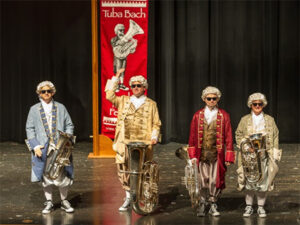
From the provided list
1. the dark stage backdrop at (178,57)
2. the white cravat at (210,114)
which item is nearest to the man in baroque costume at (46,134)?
the white cravat at (210,114)

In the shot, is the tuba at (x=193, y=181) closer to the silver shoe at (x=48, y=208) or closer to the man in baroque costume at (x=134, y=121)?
the man in baroque costume at (x=134, y=121)

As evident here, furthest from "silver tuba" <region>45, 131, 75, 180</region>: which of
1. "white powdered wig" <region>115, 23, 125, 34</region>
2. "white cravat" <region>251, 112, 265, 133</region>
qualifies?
"white powdered wig" <region>115, 23, 125, 34</region>

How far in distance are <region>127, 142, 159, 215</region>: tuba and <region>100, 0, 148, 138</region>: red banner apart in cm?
281

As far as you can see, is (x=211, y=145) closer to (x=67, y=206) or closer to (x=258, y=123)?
(x=258, y=123)

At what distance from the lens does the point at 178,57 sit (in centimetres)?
978

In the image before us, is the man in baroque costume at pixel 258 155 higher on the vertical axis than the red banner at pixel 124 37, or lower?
Answer: lower

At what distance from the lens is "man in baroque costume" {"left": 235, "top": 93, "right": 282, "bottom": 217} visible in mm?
5742

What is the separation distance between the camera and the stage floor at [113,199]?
582 cm

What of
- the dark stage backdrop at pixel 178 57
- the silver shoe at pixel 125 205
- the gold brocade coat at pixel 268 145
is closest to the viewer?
the gold brocade coat at pixel 268 145

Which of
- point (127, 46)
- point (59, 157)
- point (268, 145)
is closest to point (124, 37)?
point (127, 46)

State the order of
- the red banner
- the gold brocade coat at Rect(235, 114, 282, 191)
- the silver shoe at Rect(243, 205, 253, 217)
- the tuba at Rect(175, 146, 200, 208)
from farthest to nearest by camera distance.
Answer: the red banner
the silver shoe at Rect(243, 205, 253, 217)
the gold brocade coat at Rect(235, 114, 282, 191)
the tuba at Rect(175, 146, 200, 208)

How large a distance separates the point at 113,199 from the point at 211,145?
128 cm

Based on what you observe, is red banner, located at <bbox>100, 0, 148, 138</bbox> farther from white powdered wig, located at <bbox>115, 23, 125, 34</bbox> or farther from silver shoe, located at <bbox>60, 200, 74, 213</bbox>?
silver shoe, located at <bbox>60, 200, 74, 213</bbox>

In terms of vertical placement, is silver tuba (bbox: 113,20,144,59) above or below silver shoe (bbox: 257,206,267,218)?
above
